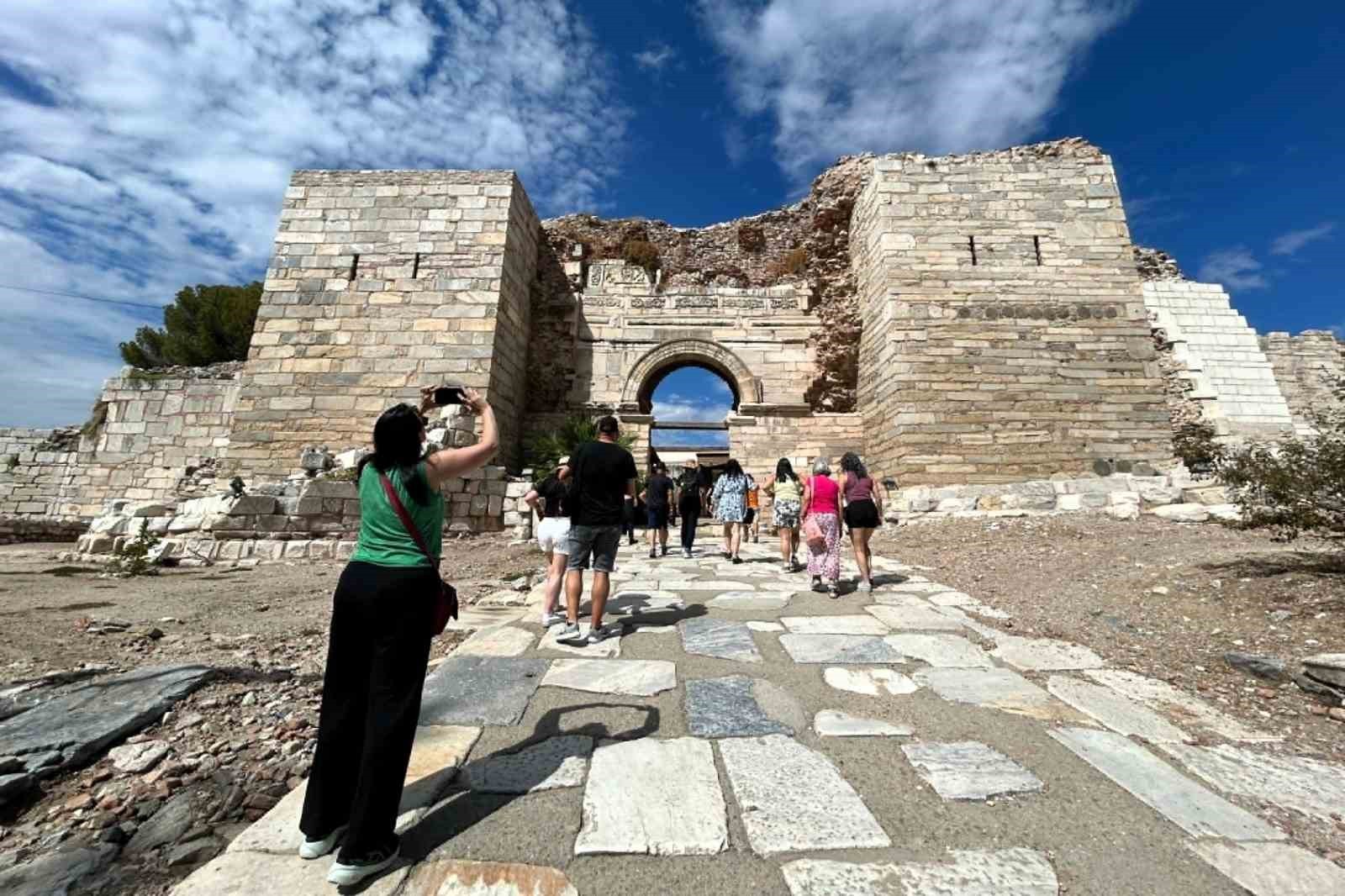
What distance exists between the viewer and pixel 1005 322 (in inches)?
410

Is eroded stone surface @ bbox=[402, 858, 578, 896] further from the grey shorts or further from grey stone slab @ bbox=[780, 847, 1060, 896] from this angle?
the grey shorts

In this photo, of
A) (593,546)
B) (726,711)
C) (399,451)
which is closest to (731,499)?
(593,546)

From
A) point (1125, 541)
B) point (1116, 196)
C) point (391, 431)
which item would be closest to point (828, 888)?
point (391, 431)

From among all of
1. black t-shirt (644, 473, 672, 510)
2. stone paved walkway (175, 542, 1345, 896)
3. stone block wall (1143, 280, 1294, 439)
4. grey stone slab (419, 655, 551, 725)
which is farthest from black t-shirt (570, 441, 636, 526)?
stone block wall (1143, 280, 1294, 439)

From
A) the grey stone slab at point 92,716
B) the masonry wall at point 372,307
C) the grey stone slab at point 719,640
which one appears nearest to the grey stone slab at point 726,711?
the grey stone slab at point 719,640

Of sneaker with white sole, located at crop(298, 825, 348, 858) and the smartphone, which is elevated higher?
the smartphone

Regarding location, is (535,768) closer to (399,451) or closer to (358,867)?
(358,867)

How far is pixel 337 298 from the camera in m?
10.8

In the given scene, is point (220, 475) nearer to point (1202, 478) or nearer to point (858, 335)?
point (858, 335)

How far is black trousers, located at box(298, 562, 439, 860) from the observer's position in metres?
1.54

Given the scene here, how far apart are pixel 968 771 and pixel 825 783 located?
551 millimetres

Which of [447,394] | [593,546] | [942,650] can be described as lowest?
[942,650]

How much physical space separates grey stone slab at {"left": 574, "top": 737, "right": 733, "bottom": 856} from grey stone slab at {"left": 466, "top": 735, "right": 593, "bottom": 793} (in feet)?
0.23

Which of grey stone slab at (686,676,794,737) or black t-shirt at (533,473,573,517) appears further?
black t-shirt at (533,473,573,517)
